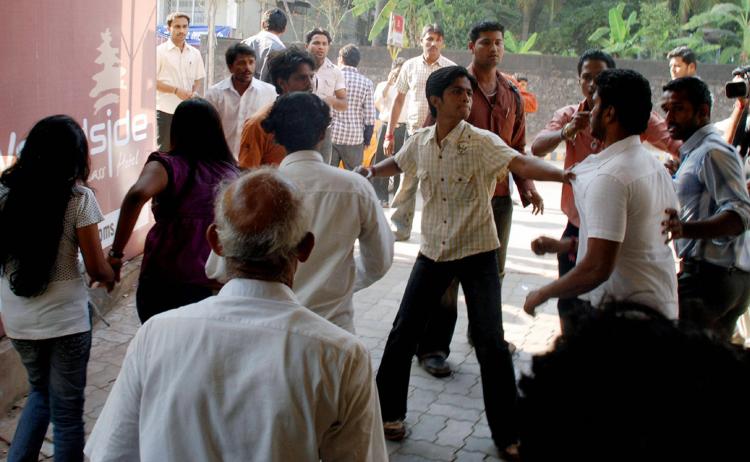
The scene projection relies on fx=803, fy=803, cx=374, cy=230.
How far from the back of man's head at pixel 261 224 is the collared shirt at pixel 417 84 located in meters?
7.24

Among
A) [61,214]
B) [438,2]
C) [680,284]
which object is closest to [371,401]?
[61,214]

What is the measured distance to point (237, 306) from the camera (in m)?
1.91

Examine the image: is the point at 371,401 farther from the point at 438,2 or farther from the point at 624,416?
the point at 438,2

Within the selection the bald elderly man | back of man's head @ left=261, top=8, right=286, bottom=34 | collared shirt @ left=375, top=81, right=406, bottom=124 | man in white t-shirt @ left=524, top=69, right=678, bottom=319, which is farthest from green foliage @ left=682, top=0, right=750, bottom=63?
the bald elderly man

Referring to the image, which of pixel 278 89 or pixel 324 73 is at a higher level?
pixel 278 89

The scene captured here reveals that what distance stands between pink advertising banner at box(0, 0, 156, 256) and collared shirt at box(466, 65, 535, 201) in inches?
103

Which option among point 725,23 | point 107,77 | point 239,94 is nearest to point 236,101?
point 239,94

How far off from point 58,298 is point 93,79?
266 cm

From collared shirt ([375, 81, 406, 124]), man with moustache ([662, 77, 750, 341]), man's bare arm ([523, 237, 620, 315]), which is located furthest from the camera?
collared shirt ([375, 81, 406, 124])

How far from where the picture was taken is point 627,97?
10.5 ft

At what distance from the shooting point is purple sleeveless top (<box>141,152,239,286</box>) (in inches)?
145

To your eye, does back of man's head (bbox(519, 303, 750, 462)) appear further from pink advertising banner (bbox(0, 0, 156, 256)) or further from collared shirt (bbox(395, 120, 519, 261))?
pink advertising banner (bbox(0, 0, 156, 256))

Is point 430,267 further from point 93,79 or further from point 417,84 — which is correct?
point 417,84

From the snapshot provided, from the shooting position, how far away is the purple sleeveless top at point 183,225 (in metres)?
3.67
